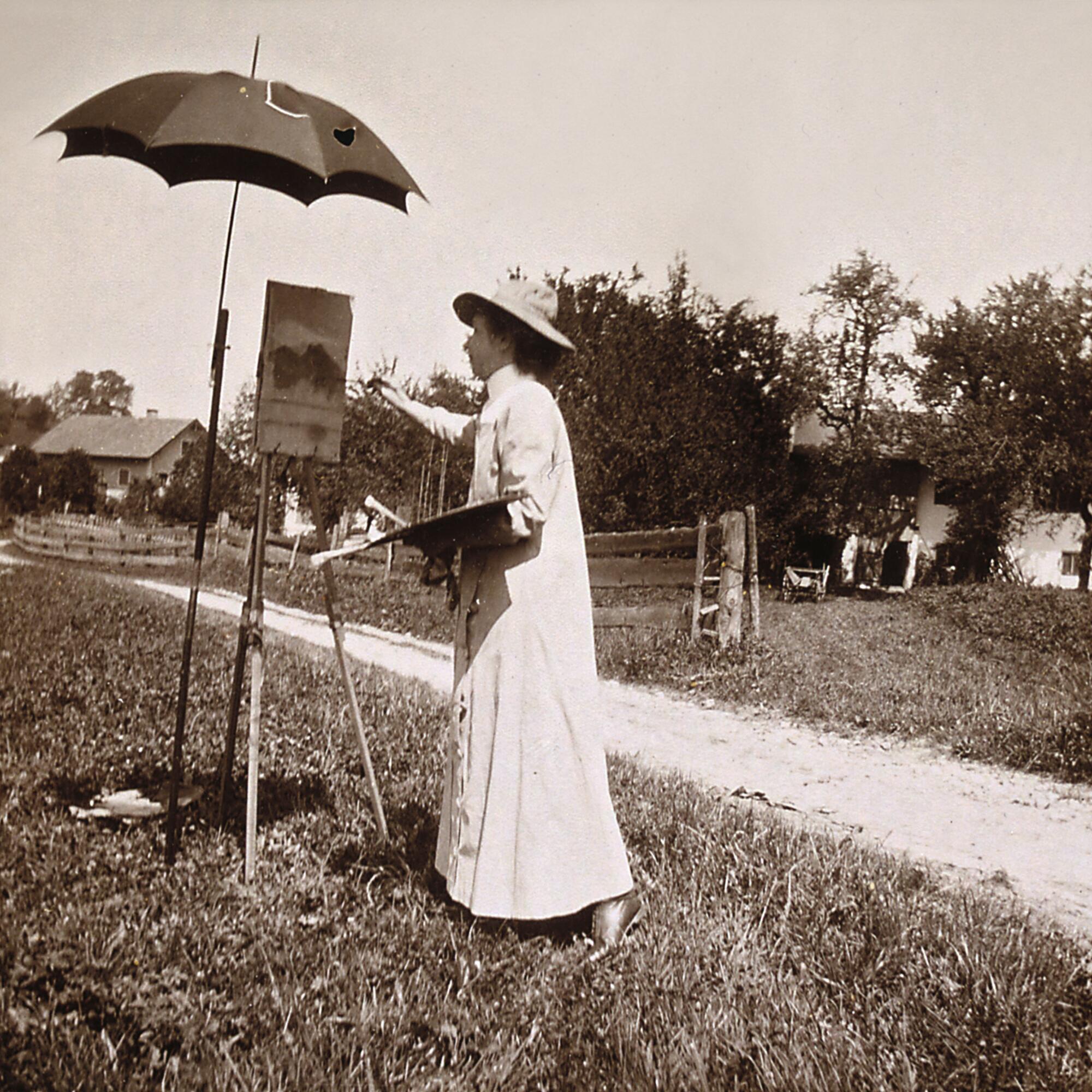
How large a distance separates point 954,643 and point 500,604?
1204 centimetres

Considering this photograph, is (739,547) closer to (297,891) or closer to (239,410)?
(297,891)

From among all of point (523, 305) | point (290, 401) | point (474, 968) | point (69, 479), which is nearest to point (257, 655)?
point (290, 401)

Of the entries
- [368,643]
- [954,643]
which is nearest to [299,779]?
[368,643]

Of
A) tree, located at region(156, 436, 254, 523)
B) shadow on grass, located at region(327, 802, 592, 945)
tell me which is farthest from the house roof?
shadow on grass, located at region(327, 802, 592, 945)

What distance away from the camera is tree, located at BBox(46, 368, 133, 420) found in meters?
5.52

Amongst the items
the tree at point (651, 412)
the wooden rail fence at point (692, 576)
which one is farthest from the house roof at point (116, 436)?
the tree at point (651, 412)

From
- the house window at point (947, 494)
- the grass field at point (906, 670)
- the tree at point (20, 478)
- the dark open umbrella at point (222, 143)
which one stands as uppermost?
the house window at point (947, 494)

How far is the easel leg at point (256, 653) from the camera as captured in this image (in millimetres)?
3574

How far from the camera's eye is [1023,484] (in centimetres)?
3189

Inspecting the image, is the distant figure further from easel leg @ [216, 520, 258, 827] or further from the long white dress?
easel leg @ [216, 520, 258, 827]

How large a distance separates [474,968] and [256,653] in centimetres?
144

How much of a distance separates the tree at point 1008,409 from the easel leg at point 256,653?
2590 cm

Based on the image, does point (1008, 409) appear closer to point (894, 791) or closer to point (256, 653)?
point (894, 791)

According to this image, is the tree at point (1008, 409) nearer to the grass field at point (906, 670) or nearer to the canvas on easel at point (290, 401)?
the grass field at point (906, 670)
